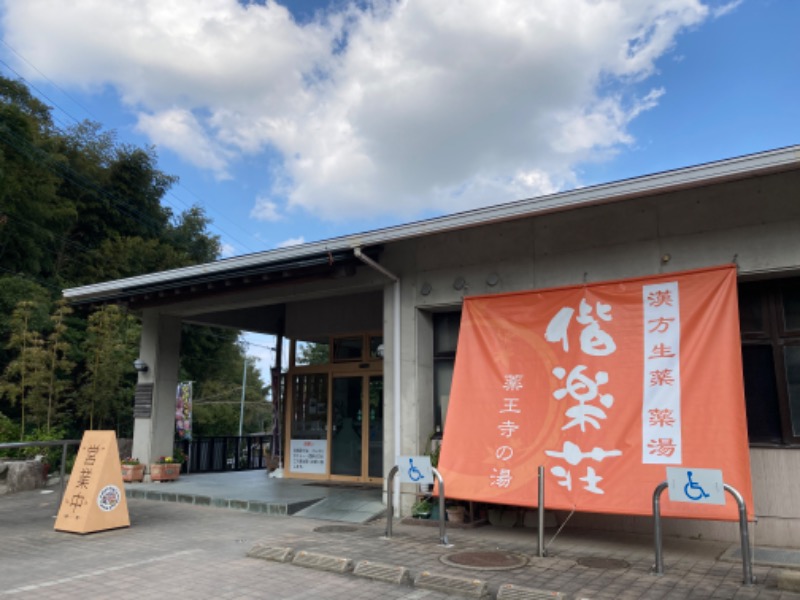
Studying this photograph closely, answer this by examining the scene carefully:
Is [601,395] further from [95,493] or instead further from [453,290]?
[95,493]

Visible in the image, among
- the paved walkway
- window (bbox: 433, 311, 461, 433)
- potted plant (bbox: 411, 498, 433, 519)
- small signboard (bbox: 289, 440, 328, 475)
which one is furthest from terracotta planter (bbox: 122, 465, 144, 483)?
window (bbox: 433, 311, 461, 433)

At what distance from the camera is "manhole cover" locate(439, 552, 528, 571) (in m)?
5.49

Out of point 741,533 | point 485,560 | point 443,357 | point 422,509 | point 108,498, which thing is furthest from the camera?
point 443,357

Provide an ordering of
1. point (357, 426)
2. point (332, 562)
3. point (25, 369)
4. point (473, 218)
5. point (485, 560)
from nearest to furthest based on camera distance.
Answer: point (332, 562) → point (485, 560) → point (473, 218) → point (357, 426) → point (25, 369)

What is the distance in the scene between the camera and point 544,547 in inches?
244

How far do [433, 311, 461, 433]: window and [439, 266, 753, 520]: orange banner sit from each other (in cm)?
107

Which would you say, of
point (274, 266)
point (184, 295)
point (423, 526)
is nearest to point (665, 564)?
point (423, 526)

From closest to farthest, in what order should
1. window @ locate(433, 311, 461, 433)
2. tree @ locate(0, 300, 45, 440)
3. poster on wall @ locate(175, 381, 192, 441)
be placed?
window @ locate(433, 311, 461, 433)
tree @ locate(0, 300, 45, 440)
poster on wall @ locate(175, 381, 192, 441)

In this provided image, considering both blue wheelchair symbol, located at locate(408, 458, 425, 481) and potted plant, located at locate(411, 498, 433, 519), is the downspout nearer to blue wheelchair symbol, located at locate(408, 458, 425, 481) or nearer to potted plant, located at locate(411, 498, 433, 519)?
potted plant, located at locate(411, 498, 433, 519)

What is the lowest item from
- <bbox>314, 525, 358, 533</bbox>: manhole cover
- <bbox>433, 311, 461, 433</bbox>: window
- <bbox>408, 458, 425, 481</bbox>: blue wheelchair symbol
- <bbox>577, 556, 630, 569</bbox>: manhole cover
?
<bbox>314, 525, 358, 533</bbox>: manhole cover

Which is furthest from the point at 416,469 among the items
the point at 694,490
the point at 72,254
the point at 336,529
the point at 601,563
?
the point at 72,254

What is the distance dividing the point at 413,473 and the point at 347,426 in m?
5.51

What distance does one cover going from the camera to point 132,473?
11391mm

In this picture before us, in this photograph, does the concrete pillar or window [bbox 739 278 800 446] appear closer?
window [bbox 739 278 800 446]
